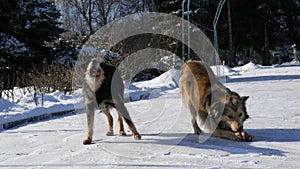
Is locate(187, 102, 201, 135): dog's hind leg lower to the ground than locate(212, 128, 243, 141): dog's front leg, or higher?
higher

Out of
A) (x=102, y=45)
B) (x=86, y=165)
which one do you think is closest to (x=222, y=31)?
(x=102, y=45)

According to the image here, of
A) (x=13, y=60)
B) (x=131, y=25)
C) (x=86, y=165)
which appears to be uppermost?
(x=131, y=25)

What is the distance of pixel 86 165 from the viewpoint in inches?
140

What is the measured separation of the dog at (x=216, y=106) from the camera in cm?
437

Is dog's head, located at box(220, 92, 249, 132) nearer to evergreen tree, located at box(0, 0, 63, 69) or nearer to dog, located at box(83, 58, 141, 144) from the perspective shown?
dog, located at box(83, 58, 141, 144)

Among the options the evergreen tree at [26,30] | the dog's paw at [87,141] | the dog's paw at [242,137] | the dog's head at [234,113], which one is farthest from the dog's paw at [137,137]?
the evergreen tree at [26,30]

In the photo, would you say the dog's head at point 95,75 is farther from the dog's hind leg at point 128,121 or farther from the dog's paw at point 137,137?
the dog's paw at point 137,137

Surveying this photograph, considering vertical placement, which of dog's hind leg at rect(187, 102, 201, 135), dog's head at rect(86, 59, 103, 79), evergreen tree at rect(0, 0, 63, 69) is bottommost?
dog's hind leg at rect(187, 102, 201, 135)

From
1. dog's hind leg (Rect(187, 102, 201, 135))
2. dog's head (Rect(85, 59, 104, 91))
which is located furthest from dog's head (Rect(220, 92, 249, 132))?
dog's head (Rect(85, 59, 104, 91))

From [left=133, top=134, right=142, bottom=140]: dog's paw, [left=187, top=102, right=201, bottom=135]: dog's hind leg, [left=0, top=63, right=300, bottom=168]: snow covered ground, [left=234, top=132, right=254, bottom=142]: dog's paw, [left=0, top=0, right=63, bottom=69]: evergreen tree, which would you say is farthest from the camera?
[left=0, top=0, right=63, bottom=69]: evergreen tree

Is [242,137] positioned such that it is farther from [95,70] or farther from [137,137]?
[95,70]

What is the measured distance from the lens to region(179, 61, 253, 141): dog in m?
4.37

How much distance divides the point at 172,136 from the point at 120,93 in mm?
898

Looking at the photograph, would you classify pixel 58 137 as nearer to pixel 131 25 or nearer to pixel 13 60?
pixel 13 60
